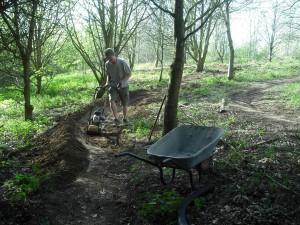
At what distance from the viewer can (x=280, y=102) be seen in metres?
14.1

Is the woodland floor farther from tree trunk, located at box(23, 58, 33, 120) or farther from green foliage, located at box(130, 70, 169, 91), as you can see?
green foliage, located at box(130, 70, 169, 91)

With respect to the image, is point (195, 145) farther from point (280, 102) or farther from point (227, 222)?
point (280, 102)

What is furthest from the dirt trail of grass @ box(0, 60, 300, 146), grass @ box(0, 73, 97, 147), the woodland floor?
grass @ box(0, 73, 97, 147)

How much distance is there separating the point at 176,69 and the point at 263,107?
6.97 metres

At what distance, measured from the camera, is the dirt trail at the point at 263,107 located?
10320 millimetres

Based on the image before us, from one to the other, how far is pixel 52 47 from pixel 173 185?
1539cm

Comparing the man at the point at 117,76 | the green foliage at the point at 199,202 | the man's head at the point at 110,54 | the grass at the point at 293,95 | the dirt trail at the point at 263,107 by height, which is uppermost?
the man's head at the point at 110,54

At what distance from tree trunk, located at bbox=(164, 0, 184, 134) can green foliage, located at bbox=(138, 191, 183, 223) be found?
2.89 meters

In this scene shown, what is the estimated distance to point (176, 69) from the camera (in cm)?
761

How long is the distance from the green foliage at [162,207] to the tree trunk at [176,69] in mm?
2890

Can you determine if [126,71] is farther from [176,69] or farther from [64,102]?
[64,102]

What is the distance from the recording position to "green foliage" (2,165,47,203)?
202 inches

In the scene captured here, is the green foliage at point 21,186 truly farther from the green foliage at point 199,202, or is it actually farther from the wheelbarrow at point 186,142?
the green foliage at point 199,202

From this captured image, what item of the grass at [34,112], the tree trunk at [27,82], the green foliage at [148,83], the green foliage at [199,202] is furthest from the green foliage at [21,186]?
the green foliage at [148,83]
